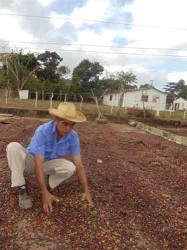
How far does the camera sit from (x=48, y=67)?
35.8 m

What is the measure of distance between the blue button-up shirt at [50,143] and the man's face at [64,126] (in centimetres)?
8

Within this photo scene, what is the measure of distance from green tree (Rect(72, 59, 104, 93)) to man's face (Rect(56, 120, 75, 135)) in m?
35.0

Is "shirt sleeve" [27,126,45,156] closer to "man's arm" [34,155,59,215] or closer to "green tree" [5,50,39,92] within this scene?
"man's arm" [34,155,59,215]

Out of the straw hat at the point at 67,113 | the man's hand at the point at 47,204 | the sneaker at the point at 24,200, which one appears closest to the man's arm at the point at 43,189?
the man's hand at the point at 47,204

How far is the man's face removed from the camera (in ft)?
9.65

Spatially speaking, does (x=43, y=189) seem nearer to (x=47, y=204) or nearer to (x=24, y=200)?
(x=47, y=204)

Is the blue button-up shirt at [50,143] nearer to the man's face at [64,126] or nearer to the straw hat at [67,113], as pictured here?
the man's face at [64,126]

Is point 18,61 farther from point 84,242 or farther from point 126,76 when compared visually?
point 84,242

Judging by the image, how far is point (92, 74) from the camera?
41.5 m

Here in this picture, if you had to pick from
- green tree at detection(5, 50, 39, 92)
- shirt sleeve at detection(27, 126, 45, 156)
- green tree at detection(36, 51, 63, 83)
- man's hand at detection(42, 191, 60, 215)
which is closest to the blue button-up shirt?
shirt sleeve at detection(27, 126, 45, 156)

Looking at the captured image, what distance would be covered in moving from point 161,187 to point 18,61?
2984cm

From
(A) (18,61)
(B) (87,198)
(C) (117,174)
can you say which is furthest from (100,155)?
(A) (18,61)

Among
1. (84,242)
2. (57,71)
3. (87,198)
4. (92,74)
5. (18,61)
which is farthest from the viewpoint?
(92,74)

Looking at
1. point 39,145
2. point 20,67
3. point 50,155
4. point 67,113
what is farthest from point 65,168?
point 20,67
